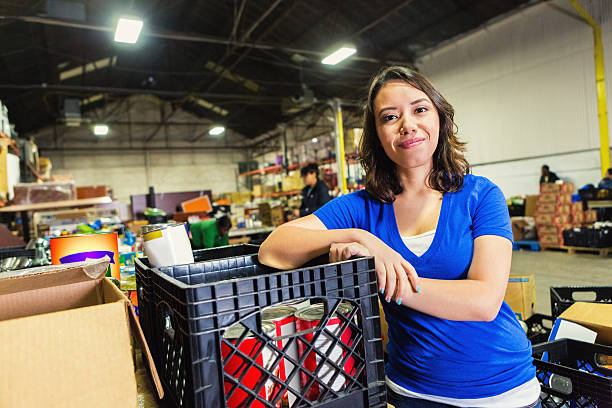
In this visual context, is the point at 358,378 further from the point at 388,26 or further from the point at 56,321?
the point at 388,26

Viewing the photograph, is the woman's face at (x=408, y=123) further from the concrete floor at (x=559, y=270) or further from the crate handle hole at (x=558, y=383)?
the concrete floor at (x=559, y=270)

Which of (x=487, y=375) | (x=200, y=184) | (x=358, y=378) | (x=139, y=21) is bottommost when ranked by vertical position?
(x=487, y=375)

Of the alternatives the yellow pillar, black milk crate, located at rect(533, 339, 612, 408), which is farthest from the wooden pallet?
black milk crate, located at rect(533, 339, 612, 408)

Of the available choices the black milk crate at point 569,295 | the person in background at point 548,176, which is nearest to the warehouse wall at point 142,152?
the person in background at point 548,176

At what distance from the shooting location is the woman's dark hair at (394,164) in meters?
1.17

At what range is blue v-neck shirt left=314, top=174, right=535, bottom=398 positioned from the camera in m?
1.03

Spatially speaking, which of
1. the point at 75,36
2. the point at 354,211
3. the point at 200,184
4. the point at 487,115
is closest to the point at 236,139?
the point at 200,184

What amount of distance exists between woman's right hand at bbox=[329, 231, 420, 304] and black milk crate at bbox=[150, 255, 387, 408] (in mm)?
131

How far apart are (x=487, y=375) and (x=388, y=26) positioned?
9238mm

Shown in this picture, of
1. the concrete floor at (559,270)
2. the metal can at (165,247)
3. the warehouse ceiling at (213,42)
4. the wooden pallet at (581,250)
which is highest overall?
the warehouse ceiling at (213,42)

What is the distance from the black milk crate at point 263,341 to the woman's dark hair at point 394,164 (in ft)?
1.92

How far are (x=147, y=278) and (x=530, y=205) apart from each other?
8.95m

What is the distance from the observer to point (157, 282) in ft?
2.43

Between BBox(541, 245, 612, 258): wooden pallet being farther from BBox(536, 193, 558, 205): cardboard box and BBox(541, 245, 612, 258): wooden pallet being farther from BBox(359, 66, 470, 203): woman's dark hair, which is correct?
BBox(359, 66, 470, 203): woman's dark hair
